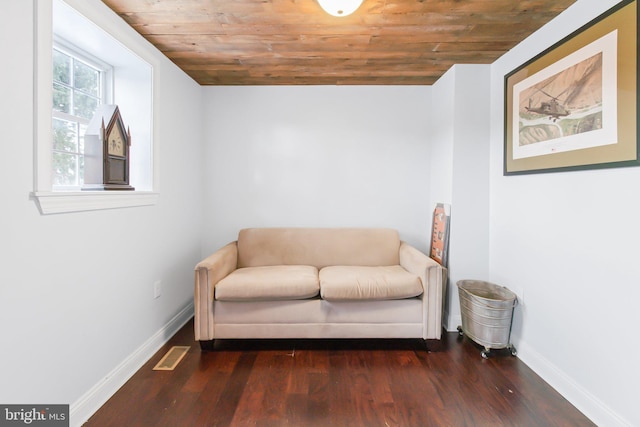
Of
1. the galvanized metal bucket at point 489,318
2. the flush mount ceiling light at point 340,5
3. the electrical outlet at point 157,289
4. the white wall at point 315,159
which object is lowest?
the galvanized metal bucket at point 489,318

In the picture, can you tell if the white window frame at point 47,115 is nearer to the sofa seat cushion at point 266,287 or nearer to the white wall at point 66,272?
the white wall at point 66,272

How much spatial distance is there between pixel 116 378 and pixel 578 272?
2772 mm

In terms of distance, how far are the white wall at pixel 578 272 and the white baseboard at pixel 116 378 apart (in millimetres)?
2655

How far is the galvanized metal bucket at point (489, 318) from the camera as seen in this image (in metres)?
2.14

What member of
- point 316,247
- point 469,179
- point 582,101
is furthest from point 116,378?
point 582,101

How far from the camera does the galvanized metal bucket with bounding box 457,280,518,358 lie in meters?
2.14

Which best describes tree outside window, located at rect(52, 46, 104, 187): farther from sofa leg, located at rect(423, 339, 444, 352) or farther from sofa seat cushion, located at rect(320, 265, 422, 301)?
sofa leg, located at rect(423, 339, 444, 352)

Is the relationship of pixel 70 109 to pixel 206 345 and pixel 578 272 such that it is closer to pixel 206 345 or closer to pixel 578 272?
pixel 206 345

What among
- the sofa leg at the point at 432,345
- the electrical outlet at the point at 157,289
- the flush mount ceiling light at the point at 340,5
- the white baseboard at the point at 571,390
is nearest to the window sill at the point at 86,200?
the electrical outlet at the point at 157,289

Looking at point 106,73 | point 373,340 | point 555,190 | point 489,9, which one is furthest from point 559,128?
point 106,73

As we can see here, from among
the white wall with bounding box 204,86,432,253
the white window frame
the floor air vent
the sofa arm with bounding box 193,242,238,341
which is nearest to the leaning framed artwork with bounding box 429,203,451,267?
the white wall with bounding box 204,86,432,253

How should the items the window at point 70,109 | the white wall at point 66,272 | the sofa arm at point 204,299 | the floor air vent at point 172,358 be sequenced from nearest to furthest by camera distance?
1. the white wall at point 66,272
2. the window at point 70,109
3. the floor air vent at point 172,358
4. the sofa arm at point 204,299

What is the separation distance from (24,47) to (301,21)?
1.39 metres

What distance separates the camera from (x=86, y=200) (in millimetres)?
1576
